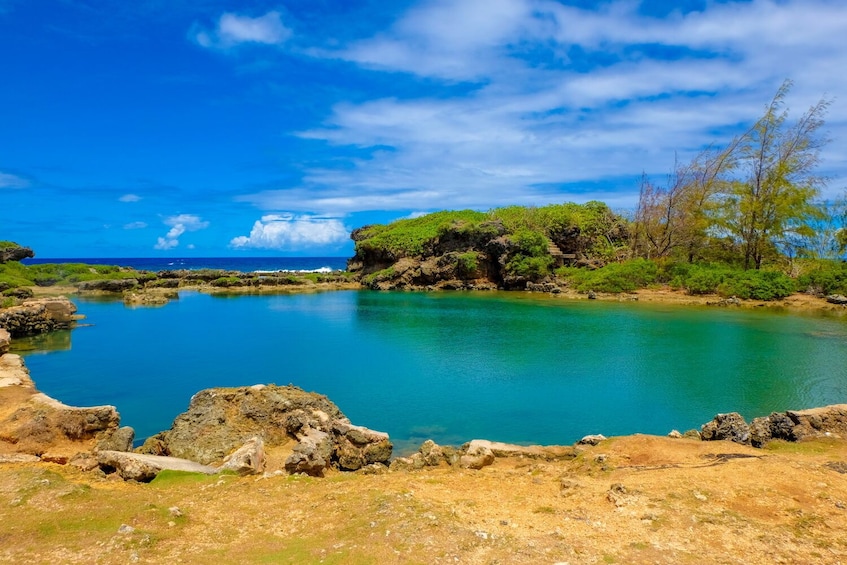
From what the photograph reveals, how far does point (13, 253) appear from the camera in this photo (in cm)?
5025

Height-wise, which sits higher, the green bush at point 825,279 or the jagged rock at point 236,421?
the green bush at point 825,279

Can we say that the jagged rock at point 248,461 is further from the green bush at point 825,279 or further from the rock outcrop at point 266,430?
the green bush at point 825,279

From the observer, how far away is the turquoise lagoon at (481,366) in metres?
14.5

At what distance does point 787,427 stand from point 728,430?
121 cm

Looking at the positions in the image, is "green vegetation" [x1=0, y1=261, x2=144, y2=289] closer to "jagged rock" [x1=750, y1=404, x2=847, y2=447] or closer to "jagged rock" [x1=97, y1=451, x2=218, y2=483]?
"jagged rock" [x1=97, y1=451, x2=218, y2=483]

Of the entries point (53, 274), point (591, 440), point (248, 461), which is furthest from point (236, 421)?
point (53, 274)

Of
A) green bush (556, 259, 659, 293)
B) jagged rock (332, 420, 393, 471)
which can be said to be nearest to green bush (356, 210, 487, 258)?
green bush (556, 259, 659, 293)

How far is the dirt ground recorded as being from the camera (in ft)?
20.1

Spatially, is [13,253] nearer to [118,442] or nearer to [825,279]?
[118,442]

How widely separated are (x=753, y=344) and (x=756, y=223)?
26.1m

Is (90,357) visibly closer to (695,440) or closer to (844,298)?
(695,440)

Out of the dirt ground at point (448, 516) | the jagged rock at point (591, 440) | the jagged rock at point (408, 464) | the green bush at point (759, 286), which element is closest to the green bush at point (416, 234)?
the green bush at point (759, 286)

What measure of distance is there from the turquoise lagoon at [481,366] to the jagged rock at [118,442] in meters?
1.97

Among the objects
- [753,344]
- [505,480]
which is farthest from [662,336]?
[505,480]
